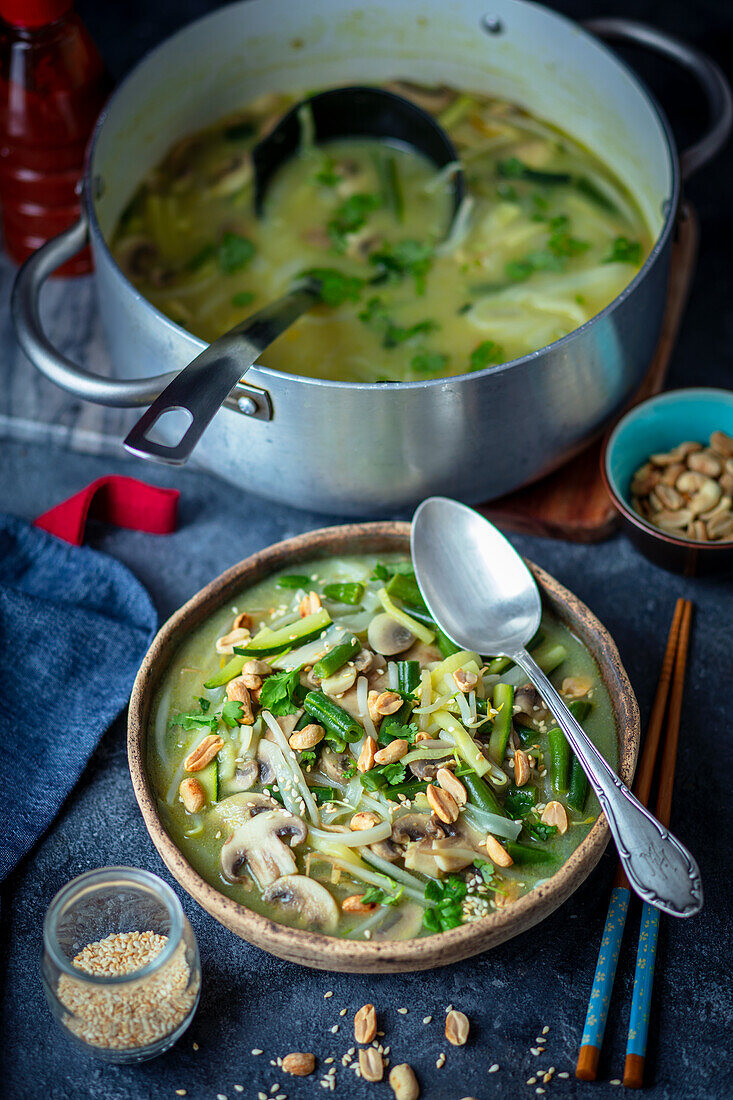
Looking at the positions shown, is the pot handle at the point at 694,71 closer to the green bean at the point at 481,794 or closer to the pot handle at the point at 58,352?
the pot handle at the point at 58,352

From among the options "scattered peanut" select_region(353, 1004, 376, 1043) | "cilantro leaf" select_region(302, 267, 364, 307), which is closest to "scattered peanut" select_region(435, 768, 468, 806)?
"scattered peanut" select_region(353, 1004, 376, 1043)

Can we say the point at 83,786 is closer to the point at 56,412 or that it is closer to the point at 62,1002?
the point at 62,1002

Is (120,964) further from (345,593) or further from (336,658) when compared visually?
(345,593)

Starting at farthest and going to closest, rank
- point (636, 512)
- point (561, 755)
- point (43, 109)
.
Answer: point (43, 109) < point (636, 512) < point (561, 755)

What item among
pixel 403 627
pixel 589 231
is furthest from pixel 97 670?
pixel 589 231

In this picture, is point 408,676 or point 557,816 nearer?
point 557,816

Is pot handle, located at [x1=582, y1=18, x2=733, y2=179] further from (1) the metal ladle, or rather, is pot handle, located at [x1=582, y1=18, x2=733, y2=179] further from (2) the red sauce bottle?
(2) the red sauce bottle

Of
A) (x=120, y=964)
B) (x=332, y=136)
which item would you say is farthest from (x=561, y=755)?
(x=332, y=136)
